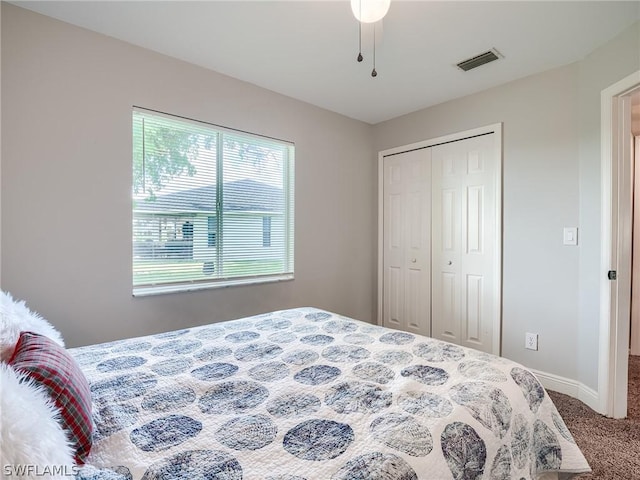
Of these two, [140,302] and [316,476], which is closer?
[316,476]

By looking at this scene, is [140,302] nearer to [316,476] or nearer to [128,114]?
[128,114]

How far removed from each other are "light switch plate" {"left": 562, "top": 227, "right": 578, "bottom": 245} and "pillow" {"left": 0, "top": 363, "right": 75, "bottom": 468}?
3.01m

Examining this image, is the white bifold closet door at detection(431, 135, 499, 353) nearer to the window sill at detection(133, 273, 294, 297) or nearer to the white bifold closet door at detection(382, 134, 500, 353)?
the white bifold closet door at detection(382, 134, 500, 353)

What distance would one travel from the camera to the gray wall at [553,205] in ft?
7.64

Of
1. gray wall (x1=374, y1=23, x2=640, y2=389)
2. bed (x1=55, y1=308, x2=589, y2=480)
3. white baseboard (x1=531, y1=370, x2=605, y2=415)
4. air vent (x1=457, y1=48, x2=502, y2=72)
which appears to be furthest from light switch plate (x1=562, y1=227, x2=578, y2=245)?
bed (x1=55, y1=308, x2=589, y2=480)

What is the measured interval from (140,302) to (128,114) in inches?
50.2

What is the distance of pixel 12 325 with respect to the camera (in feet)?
3.48

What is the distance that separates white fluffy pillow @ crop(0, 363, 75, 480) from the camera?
57 cm

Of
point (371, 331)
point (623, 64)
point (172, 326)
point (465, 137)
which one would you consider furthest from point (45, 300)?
point (623, 64)

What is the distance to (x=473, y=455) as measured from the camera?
3.05 feet

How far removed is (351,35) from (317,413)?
7.12ft

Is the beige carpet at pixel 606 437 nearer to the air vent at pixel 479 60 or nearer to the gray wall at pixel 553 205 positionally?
the gray wall at pixel 553 205

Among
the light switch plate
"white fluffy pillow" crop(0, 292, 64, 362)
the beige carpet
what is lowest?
the beige carpet

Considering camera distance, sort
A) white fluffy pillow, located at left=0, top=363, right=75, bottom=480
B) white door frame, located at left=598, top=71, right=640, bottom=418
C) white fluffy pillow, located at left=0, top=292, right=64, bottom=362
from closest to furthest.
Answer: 1. white fluffy pillow, located at left=0, top=363, right=75, bottom=480
2. white fluffy pillow, located at left=0, top=292, right=64, bottom=362
3. white door frame, located at left=598, top=71, right=640, bottom=418
